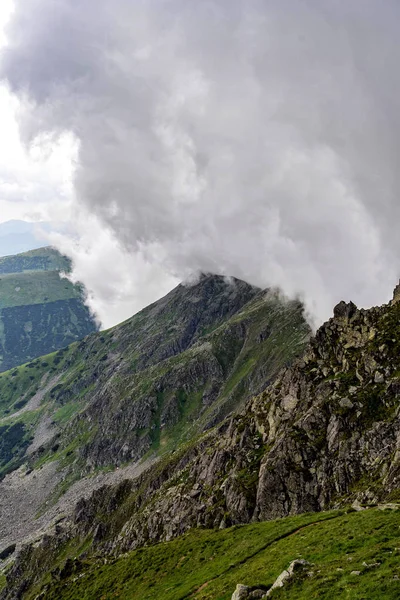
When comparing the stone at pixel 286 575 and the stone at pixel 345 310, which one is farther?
the stone at pixel 345 310

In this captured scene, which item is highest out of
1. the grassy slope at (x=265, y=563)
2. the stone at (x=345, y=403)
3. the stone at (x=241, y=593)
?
the stone at (x=345, y=403)

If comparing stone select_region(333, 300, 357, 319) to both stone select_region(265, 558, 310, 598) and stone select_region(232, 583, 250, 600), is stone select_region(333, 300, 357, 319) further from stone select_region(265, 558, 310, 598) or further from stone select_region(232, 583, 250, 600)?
stone select_region(232, 583, 250, 600)

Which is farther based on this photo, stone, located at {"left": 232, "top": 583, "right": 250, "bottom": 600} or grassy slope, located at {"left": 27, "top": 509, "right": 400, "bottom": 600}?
stone, located at {"left": 232, "top": 583, "right": 250, "bottom": 600}

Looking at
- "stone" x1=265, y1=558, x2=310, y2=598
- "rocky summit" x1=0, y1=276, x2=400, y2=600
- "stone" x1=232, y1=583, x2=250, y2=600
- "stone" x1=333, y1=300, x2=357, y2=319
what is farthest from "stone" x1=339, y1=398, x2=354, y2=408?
"stone" x1=232, y1=583, x2=250, y2=600

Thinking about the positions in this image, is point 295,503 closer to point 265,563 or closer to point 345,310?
point 265,563

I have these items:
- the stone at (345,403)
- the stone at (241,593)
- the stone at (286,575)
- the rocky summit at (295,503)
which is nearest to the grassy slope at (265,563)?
the rocky summit at (295,503)

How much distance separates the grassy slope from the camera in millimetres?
28734

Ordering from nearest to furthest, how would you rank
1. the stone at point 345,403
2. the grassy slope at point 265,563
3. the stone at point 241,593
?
the grassy slope at point 265,563 < the stone at point 241,593 < the stone at point 345,403

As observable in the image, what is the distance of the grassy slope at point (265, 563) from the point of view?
28.7 metres

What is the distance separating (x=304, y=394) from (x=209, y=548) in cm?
4836

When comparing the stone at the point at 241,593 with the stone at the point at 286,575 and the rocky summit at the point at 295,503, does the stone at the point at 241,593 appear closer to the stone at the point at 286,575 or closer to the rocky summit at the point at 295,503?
the rocky summit at the point at 295,503

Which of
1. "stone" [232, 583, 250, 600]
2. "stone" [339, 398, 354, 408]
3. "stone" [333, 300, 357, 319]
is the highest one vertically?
"stone" [333, 300, 357, 319]

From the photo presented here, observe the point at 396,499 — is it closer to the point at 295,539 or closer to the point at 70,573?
the point at 295,539

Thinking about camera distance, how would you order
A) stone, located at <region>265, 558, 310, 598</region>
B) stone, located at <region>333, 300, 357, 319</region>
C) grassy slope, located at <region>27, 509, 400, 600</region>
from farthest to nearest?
stone, located at <region>333, 300, 357, 319</region>, stone, located at <region>265, 558, 310, 598</region>, grassy slope, located at <region>27, 509, 400, 600</region>
